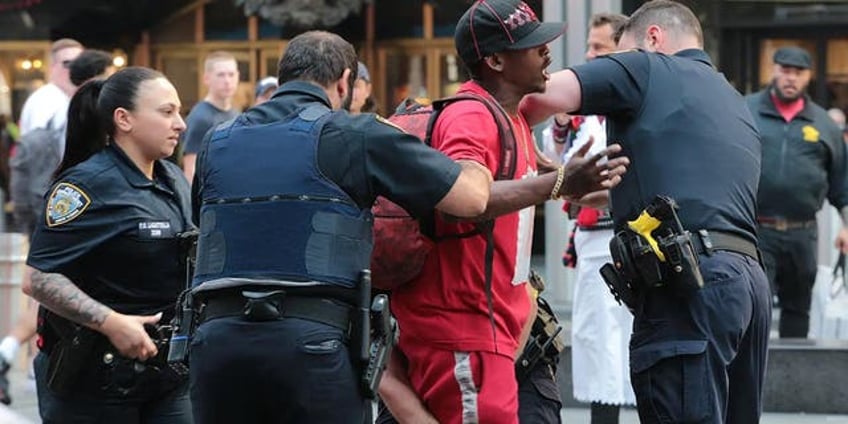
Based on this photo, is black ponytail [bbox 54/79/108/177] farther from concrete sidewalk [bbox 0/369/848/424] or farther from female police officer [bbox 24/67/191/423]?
concrete sidewalk [bbox 0/369/848/424]

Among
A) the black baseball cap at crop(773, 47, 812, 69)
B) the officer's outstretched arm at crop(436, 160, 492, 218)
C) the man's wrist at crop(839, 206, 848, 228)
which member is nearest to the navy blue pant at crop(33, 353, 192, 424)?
the officer's outstretched arm at crop(436, 160, 492, 218)

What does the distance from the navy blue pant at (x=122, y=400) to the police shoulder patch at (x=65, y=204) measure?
50 cm

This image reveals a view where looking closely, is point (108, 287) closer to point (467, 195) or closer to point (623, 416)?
point (467, 195)

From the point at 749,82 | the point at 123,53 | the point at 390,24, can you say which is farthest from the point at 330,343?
the point at 123,53

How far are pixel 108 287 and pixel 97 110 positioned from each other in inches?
26.3

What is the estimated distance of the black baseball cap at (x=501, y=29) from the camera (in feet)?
16.0

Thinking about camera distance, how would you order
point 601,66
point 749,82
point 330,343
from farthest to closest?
1. point 749,82
2. point 601,66
3. point 330,343

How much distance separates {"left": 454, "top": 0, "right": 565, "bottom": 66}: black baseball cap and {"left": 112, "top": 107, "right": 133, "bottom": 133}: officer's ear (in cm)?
131

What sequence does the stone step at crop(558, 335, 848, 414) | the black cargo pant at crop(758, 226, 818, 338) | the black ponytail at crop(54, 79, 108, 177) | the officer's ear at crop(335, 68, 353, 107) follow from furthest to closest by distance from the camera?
the black cargo pant at crop(758, 226, 818, 338) → the stone step at crop(558, 335, 848, 414) → the black ponytail at crop(54, 79, 108, 177) → the officer's ear at crop(335, 68, 353, 107)

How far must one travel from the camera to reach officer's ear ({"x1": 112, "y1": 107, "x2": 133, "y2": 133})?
559 centimetres

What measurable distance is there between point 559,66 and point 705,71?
4.56 m

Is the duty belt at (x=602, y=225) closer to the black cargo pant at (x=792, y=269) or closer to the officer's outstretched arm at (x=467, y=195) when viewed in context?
the black cargo pant at (x=792, y=269)

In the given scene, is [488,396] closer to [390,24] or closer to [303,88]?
[303,88]

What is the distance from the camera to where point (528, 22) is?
4.90 metres
